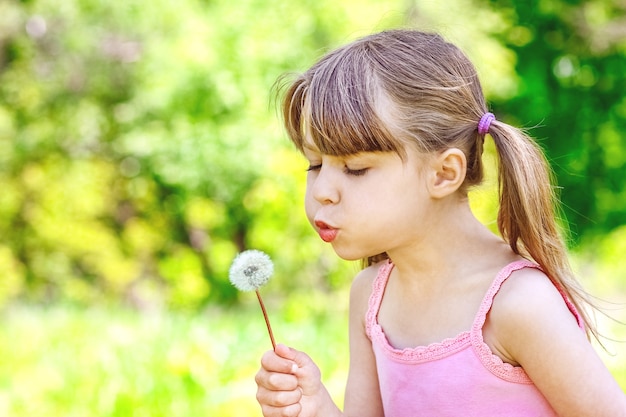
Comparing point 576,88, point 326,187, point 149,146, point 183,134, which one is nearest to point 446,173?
point 326,187

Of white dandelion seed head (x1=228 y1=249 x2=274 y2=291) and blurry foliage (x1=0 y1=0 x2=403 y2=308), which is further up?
blurry foliage (x1=0 y1=0 x2=403 y2=308)

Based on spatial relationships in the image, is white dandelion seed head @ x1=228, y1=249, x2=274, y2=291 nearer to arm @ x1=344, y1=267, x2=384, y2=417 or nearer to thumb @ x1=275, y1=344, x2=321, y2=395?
thumb @ x1=275, y1=344, x2=321, y2=395

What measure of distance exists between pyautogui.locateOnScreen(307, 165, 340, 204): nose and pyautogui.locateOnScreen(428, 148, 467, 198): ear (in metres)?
0.17

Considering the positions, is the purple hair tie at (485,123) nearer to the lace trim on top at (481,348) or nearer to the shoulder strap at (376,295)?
the lace trim on top at (481,348)

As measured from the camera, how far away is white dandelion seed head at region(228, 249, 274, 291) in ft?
4.50

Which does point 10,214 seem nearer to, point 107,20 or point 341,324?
A: point 107,20

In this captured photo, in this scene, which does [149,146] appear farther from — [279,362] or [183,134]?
[279,362]

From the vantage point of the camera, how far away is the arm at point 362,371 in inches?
68.4

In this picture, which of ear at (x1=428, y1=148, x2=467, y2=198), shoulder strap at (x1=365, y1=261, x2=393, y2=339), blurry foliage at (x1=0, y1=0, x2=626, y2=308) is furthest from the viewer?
blurry foliage at (x1=0, y1=0, x2=626, y2=308)

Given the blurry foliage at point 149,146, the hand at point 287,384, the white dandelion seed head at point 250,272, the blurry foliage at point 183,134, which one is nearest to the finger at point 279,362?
the hand at point 287,384

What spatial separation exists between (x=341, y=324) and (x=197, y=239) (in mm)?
2816

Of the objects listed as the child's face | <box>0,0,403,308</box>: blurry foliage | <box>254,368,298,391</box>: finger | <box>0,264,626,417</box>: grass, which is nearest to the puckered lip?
the child's face

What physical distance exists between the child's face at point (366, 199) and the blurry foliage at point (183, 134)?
3.03 m

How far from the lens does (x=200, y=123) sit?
6512mm
